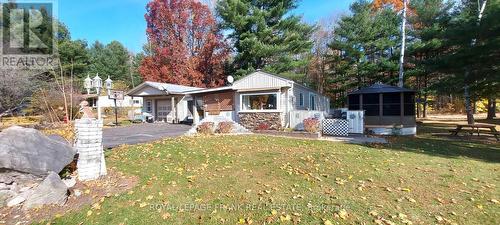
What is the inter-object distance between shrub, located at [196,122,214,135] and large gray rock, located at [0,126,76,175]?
314 inches

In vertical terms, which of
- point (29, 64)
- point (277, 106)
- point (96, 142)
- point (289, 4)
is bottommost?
point (96, 142)

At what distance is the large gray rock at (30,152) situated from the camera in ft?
14.6

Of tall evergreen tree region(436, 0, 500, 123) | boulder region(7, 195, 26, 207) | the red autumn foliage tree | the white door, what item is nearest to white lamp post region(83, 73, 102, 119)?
boulder region(7, 195, 26, 207)

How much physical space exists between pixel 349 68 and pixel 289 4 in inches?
347

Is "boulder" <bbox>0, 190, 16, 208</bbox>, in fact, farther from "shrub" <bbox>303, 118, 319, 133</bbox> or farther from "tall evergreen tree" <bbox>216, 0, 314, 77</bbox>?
"tall evergreen tree" <bbox>216, 0, 314, 77</bbox>

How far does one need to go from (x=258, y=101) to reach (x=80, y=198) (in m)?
12.6

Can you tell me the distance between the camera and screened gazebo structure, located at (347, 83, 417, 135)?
1383cm

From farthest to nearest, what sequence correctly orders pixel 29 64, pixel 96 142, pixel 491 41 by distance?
pixel 29 64
pixel 491 41
pixel 96 142

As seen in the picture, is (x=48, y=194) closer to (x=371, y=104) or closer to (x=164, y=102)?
(x=371, y=104)

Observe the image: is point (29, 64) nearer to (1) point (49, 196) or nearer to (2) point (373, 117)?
(1) point (49, 196)

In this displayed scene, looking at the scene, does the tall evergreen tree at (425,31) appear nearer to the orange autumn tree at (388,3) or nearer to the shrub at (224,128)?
the orange autumn tree at (388,3)

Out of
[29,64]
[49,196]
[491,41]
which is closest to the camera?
[49,196]

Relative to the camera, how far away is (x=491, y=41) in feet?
36.2

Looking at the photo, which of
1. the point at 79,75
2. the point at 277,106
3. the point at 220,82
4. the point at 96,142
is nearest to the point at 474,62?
the point at 277,106
